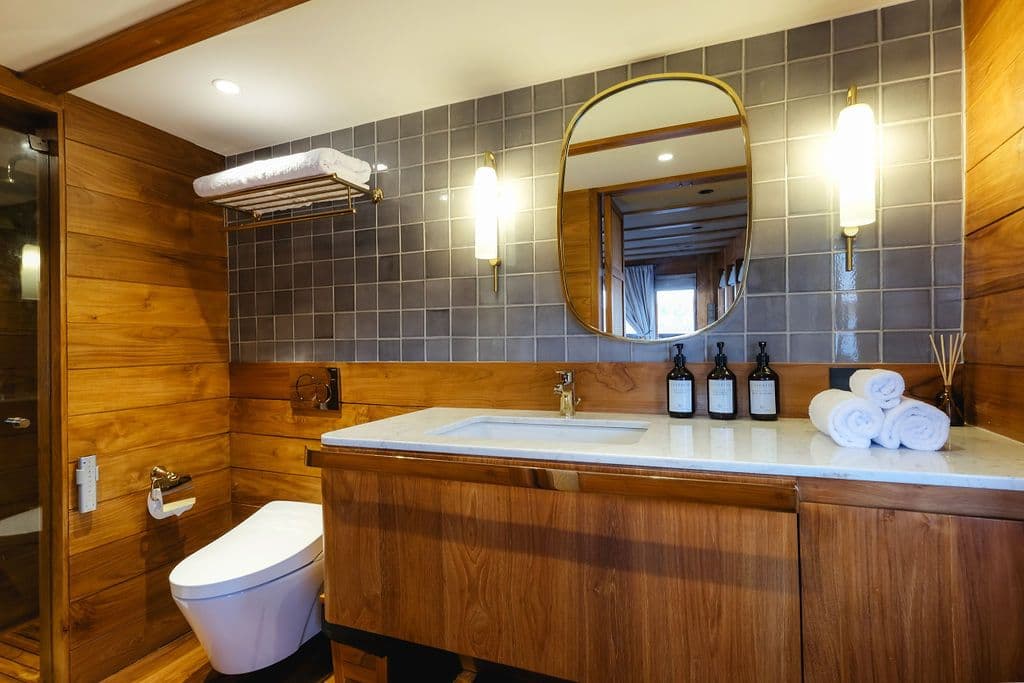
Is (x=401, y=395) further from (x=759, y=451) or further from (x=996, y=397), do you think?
(x=996, y=397)

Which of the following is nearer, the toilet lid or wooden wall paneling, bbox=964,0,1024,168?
wooden wall paneling, bbox=964,0,1024,168

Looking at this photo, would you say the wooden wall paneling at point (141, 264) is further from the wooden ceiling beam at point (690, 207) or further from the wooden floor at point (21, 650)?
the wooden ceiling beam at point (690, 207)

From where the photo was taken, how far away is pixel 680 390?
1.39m

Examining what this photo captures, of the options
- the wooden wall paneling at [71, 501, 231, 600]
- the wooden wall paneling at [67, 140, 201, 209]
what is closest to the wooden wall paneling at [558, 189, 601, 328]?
the wooden wall paneling at [67, 140, 201, 209]

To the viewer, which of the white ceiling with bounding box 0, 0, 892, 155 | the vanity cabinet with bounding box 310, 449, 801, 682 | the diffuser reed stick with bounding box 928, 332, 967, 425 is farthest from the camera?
the white ceiling with bounding box 0, 0, 892, 155

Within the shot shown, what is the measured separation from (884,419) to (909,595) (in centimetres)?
32

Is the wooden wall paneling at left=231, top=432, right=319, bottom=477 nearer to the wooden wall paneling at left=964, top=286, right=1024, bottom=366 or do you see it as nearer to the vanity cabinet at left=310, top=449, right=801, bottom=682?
the vanity cabinet at left=310, top=449, right=801, bottom=682

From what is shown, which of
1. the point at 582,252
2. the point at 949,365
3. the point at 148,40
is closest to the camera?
the point at 949,365

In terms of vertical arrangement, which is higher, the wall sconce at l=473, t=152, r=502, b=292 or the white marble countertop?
the wall sconce at l=473, t=152, r=502, b=292

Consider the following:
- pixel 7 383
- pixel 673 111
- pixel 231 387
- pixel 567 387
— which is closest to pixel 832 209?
pixel 673 111

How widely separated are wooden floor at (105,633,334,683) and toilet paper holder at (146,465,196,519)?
20.1 inches

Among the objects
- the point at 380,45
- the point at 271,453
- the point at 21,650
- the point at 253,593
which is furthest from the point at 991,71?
the point at 21,650

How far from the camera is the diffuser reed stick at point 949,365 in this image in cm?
117

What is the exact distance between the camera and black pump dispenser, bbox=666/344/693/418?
139 centimetres
